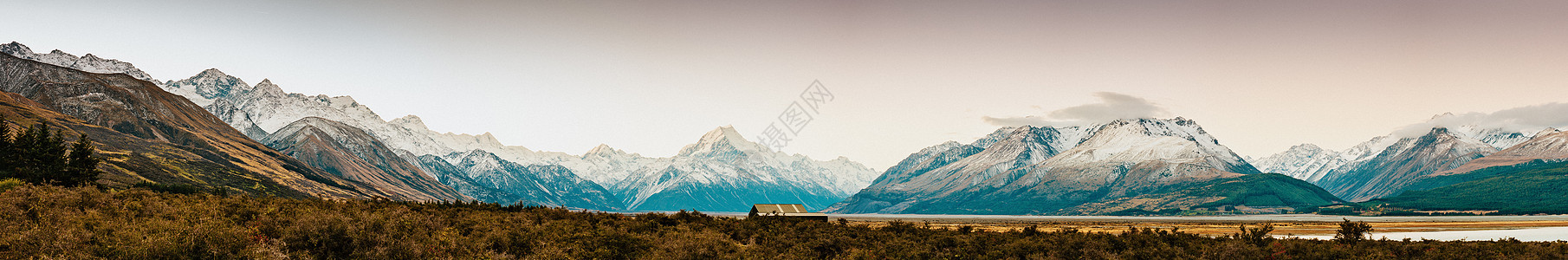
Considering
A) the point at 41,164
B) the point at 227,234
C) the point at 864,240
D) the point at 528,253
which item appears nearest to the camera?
the point at 227,234

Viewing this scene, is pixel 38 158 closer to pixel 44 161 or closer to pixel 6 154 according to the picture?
pixel 44 161

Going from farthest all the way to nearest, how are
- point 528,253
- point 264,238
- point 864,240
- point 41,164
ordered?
point 41,164 < point 864,240 < point 528,253 < point 264,238

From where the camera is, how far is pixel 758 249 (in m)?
50.8

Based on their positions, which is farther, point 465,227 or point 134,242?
point 465,227

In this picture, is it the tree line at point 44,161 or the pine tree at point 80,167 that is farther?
the pine tree at point 80,167

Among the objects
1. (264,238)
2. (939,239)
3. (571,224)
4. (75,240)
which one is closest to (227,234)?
(264,238)

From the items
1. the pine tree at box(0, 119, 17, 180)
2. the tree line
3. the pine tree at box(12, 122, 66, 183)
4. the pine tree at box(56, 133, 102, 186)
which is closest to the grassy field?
the pine tree at box(12, 122, 66, 183)

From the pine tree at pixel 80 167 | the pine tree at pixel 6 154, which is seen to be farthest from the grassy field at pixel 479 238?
the pine tree at pixel 6 154

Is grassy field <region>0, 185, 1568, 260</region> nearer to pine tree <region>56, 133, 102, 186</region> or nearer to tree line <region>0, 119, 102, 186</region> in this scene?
tree line <region>0, 119, 102, 186</region>

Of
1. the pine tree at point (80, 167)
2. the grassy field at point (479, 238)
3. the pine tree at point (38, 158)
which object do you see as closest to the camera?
the grassy field at point (479, 238)

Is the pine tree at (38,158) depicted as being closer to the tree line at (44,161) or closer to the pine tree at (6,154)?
the tree line at (44,161)

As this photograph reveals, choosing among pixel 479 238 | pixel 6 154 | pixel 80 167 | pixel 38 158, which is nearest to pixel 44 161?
pixel 38 158

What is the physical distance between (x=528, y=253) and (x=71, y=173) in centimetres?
8031

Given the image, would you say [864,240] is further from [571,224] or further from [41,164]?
[41,164]
